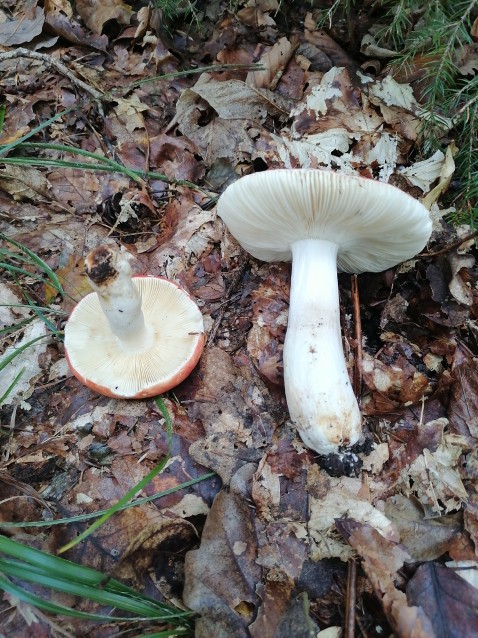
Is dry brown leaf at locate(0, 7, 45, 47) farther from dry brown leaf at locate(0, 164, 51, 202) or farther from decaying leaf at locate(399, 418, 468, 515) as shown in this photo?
decaying leaf at locate(399, 418, 468, 515)

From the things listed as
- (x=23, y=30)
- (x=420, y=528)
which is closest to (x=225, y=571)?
(x=420, y=528)

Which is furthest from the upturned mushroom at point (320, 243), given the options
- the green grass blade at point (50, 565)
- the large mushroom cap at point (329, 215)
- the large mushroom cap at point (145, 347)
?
the green grass blade at point (50, 565)

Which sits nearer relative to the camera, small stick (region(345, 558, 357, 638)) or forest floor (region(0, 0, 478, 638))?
small stick (region(345, 558, 357, 638))

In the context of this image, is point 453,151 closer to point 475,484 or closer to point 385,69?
point 385,69

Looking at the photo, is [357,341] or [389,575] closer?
[389,575]

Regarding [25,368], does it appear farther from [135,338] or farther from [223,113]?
[223,113]

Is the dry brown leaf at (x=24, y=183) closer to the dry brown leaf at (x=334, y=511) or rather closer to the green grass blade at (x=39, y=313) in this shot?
the green grass blade at (x=39, y=313)

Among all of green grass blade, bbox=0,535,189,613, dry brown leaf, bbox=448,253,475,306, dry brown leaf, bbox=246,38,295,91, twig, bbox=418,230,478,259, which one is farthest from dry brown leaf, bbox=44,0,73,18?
green grass blade, bbox=0,535,189,613
